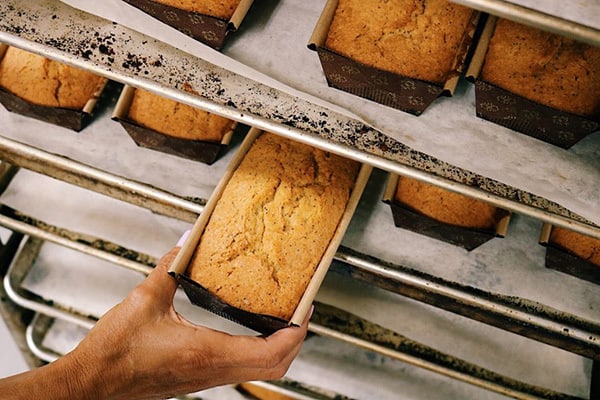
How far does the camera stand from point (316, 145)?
104 centimetres

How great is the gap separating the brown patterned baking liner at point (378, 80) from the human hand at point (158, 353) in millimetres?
559

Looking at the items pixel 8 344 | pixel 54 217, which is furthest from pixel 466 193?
pixel 8 344

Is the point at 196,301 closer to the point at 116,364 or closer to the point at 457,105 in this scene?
the point at 116,364

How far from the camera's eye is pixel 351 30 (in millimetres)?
1109

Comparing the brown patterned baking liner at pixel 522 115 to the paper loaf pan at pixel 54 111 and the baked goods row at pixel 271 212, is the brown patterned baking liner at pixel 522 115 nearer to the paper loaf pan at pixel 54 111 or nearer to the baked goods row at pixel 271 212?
the baked goods row at pixel 271 212

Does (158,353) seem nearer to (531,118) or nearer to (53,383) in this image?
(53,383)

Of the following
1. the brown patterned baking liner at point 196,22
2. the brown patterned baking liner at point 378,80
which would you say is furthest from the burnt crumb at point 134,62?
the brown patterned baking liner at point 378,80

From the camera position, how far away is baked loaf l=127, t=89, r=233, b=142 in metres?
1.44

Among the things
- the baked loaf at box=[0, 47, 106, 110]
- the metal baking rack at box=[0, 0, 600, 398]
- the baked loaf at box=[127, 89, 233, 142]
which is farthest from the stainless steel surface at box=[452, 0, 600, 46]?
the baked loaf at box=[0, 47, 106, 110]

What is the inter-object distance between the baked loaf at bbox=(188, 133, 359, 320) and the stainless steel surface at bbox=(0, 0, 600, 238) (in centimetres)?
27

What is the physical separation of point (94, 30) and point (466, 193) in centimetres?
81

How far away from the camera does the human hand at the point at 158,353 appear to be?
1089mm

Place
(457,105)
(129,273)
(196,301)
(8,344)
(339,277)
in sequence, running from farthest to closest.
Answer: (8,344), (129,273), (339,277), (196,301), (457,105)

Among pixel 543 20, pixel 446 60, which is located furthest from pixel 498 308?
pixel 543 20
